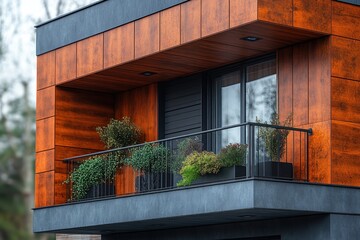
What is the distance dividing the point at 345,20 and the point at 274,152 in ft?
8.25

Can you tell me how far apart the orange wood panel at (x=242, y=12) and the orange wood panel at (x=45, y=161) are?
6.05m

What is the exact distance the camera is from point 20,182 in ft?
139

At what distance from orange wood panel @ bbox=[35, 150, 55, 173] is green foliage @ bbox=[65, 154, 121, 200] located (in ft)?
2.31

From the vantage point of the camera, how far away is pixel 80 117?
22.3 m

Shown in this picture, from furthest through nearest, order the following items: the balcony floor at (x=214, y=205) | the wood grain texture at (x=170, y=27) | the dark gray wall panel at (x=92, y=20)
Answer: the dark gray wall panel at (x=92, y=20) → the wood grain texture at (x=170, y=27) → the balcony floor at (x=214, y=205)

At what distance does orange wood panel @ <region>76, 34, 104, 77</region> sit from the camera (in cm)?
2089

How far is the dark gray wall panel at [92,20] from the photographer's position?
1982 cm

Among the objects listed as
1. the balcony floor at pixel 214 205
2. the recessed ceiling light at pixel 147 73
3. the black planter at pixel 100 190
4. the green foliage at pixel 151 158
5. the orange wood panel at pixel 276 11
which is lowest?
the balcony floor at pixel 214 205

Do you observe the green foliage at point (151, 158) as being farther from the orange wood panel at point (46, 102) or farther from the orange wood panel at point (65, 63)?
the orange wood panel at point (46, 102)

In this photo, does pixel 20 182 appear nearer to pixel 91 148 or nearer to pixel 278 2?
pixel 91 148

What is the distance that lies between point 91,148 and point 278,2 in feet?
22.4

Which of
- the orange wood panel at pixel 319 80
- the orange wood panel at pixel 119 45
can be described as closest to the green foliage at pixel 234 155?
the orange wood panel at pixel 319 80

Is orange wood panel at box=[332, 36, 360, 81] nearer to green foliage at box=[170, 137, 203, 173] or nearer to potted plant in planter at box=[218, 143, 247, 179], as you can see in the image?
potted plant in planter at box=[218, 143, 247, 179]

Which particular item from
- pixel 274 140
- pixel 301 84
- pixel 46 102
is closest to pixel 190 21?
pixel 301 84
